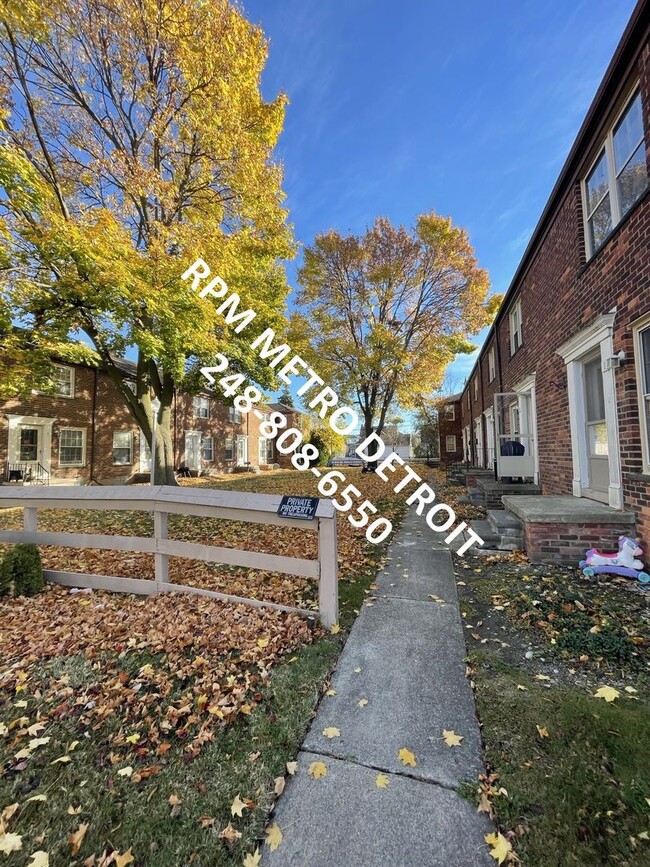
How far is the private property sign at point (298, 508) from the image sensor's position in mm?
3354

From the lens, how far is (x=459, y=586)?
4.61 meters

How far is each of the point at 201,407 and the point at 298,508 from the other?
880 inches

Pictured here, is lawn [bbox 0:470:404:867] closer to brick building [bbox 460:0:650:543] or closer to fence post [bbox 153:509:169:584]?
fence post [bbox 153:509:169:584]

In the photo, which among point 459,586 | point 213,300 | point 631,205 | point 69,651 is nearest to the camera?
point 69,651

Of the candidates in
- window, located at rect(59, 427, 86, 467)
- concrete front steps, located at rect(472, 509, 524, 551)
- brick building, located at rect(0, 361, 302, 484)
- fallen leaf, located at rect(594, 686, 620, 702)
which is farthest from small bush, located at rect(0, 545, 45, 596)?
window, located at rect(59, 427, 86, 467)

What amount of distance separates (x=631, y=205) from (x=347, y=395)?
53.1ft

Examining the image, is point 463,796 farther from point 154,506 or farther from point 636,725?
point 154,506

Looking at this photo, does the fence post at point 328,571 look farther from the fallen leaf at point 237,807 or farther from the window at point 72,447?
the window at point 72,447

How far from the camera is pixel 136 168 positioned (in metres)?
8.90

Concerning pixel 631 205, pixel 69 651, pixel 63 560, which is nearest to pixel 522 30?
pixel 631 205

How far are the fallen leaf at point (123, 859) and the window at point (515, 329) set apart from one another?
11.7m

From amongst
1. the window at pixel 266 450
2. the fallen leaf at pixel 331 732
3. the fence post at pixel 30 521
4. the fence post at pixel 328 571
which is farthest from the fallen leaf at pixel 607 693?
the window at pixel 266 450

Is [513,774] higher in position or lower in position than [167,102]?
lower

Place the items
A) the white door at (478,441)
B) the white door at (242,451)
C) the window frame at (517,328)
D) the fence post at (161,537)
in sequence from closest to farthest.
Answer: the fence post at (161,537) → the window frame at (517,328) → the white door at (478,441) → the white door at (242,451)
